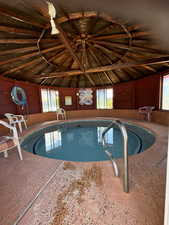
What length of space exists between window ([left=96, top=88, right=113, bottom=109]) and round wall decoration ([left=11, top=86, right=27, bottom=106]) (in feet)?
18.2

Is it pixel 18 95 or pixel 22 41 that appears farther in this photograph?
pixel 18 95

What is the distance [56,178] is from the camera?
1.54m

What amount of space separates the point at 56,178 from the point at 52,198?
1.13 ft

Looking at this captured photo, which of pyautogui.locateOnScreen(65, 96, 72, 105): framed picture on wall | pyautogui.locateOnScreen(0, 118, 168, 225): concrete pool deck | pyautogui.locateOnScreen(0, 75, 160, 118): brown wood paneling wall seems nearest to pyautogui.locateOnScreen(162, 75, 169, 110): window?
pyautogui.locateOnScreen(0, 75, 160, 118): brown wood paneling wall

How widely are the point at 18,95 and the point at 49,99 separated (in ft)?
8.19

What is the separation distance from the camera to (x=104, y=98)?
336 inches

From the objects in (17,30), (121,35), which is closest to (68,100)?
(17,30)

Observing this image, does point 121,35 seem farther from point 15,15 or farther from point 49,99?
point 49,99

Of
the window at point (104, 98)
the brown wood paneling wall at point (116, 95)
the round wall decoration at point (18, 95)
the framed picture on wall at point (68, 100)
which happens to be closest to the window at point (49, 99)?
the brown wood paneling wall at point (116, 95)

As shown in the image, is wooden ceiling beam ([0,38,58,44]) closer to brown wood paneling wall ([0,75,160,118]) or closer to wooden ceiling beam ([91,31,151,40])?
wooden ceiling beam ([91,31,151,40])

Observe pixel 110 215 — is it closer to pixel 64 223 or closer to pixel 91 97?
pixel 64 223

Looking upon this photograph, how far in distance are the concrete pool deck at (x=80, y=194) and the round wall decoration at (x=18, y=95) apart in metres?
4.22

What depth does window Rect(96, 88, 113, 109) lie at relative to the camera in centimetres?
827

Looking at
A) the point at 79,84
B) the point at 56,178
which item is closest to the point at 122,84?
the point at 79,84
